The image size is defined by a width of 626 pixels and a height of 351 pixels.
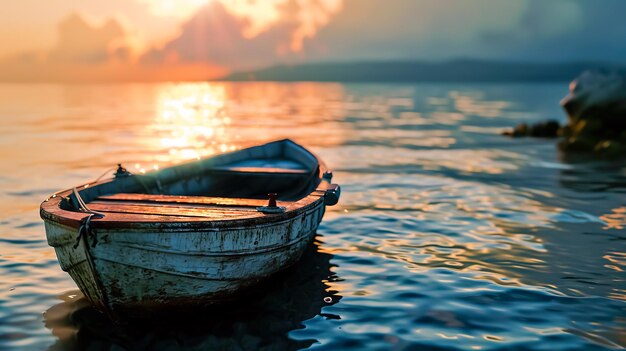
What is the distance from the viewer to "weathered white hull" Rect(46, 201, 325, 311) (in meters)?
6.86

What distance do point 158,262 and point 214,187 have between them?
6148mm

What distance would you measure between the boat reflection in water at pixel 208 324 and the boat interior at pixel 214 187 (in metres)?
1.47

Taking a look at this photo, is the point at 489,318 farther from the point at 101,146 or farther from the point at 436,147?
the point at 101,146

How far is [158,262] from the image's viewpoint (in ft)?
23.0

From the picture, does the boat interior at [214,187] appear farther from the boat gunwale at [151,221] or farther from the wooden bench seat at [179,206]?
the boat gunwale at [151,221]

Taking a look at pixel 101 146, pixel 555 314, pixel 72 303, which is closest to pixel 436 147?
pixel 101 146

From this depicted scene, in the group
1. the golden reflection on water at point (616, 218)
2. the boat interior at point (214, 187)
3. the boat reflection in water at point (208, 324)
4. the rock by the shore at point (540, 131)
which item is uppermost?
the boat interior at point (214, 187)

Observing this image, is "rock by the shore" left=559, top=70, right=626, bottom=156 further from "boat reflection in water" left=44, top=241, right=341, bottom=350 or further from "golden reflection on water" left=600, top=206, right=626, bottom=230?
"boat reflection in water" left=44, top=241, right=341, bottom=350

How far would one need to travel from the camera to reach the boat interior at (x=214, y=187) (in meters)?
8.38

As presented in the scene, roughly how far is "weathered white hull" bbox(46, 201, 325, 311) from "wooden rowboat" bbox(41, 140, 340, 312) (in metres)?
0.01

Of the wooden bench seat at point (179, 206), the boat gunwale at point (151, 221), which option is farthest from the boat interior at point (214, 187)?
the boat gunwale at point (151, 221)

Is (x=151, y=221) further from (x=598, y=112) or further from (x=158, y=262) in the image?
(x=598, y=112)

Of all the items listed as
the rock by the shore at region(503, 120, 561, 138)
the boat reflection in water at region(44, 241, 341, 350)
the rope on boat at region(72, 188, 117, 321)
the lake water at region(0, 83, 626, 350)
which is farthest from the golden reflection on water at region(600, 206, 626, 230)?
the rock by the shore at region(503, 120, 561, 138)

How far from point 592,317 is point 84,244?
7.38m
